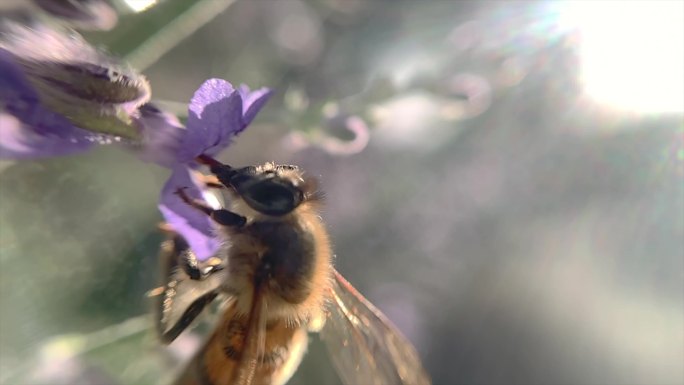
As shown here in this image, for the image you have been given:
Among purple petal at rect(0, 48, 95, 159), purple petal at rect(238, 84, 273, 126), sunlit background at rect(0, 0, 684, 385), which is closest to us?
purple petal at rect(0, 48, 95, 159)

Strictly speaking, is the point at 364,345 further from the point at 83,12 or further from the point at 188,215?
the point at 83,12

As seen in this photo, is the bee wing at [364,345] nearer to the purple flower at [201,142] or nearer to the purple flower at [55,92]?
the purple flower at [201,142]

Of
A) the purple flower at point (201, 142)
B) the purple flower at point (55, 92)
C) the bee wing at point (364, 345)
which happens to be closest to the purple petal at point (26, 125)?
the purple flower at point (55, 92)

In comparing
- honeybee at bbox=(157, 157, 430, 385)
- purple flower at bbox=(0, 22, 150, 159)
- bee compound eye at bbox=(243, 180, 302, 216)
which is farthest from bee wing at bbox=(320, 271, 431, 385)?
purple flower at bbox=(0, 22, 150, 159)

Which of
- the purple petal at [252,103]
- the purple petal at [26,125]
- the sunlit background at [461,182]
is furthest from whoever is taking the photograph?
the sunlit background at [461,182]

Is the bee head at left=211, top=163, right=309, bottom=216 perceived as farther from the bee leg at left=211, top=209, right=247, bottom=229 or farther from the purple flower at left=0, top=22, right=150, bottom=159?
the purple flower at left=0, top=22, right=150, bottom=159

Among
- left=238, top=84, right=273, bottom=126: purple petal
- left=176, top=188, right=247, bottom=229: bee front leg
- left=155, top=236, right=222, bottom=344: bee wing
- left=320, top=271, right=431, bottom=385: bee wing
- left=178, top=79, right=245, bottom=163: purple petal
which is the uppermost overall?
left=238, top=84, right=273, bottom=126: purple petal

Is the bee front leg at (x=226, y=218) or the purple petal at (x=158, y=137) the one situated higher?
the purple petal at (x=158, y=137)
